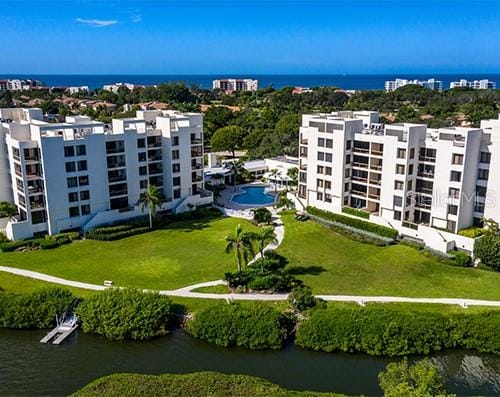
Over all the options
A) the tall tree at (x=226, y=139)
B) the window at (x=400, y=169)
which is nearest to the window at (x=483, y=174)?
the window at (x=400, y=169)

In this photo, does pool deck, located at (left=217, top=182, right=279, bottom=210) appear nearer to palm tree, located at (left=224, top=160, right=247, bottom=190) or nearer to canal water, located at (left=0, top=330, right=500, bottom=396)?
palm tree, located at (left=224, top=160, right=247, bottom=190)

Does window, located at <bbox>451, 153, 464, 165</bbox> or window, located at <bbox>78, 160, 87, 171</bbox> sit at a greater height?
window, located at <bbox>451, 153, 464, 165</bbox>

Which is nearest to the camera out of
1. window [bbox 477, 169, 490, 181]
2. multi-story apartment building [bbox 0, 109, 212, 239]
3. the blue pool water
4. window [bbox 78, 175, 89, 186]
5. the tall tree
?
window [bbox 477, 169, 490, 181]

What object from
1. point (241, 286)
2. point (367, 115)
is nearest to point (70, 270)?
point (241, 286)

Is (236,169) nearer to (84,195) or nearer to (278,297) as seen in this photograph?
(84,195)

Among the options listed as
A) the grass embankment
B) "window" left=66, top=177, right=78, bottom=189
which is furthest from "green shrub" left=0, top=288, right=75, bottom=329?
"window" left=66, top=177, right=78, bottom=189

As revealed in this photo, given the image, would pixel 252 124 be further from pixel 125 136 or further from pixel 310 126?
pixel 125 136

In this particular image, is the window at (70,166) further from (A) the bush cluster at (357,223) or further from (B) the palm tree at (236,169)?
(A) the bush cluster at (357,223)
